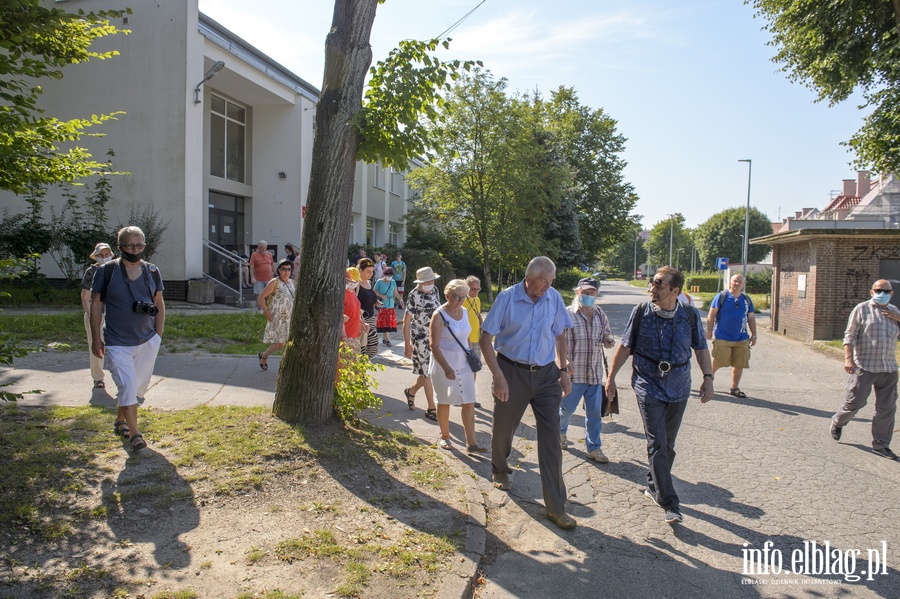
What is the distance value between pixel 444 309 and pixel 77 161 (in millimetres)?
4227

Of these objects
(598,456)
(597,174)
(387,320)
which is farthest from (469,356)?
(597,174)

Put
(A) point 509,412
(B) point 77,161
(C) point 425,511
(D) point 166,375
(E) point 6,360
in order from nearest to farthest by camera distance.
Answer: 1. (E) point 6,360
2. (C) point 425,511
3. (A) point 509,412
4. (B) point 77,161
5. (D) point 166,375

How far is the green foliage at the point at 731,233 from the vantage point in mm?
73938

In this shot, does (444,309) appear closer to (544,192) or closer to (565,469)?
(565,469)

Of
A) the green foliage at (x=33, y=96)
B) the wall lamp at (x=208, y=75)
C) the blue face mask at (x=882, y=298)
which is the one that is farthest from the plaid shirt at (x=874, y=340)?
the wall lamp at (x=208, y=75)

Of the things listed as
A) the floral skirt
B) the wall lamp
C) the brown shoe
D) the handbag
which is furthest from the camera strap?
the wall lamp

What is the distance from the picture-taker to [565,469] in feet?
19.5

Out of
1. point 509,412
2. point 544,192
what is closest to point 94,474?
point 509,412

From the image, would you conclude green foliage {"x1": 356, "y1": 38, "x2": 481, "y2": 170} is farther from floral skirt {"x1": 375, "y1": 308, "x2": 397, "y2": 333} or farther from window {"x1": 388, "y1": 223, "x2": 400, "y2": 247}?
window {"x1": 388, "y1": 223, "x2": 400, "y2": 247}

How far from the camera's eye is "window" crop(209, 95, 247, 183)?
67.1 feet

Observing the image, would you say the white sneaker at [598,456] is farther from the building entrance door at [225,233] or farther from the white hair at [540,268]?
the building entrance door at [225,233]

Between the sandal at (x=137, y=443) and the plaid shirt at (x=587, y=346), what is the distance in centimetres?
384

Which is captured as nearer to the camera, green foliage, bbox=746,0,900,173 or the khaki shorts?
the khaki shorts

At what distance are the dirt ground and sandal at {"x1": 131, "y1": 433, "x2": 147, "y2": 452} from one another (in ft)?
0.17
